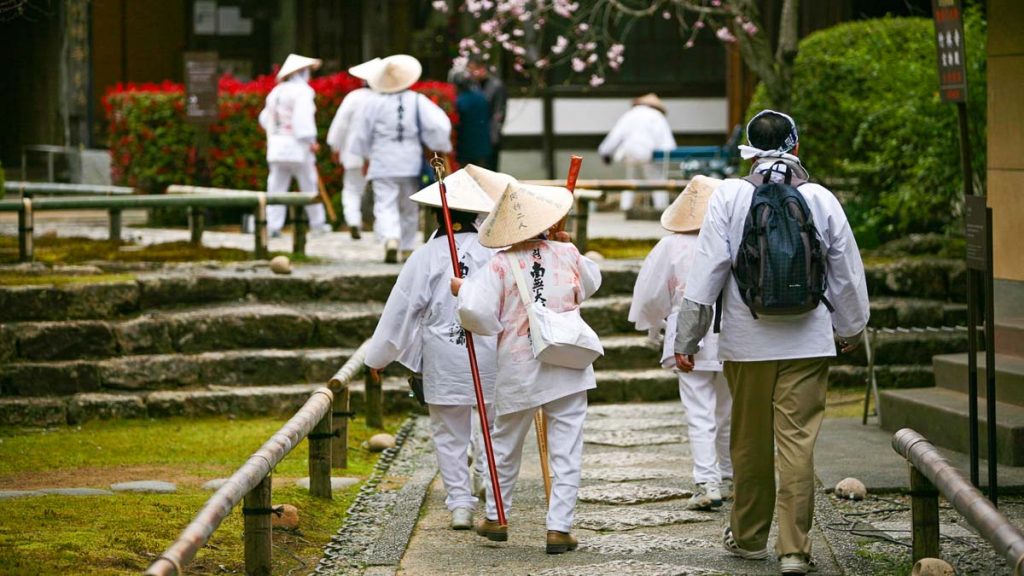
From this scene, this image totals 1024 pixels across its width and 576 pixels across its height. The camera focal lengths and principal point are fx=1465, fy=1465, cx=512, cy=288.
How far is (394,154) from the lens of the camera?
Answer: 1314 cm

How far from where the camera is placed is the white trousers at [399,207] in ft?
43.4

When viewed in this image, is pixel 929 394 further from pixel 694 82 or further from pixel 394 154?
pixel 694 82

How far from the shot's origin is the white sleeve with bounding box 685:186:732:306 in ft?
19.3

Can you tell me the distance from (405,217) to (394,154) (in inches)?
23.0

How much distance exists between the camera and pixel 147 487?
7.62 m

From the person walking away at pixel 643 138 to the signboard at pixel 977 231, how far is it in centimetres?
1253

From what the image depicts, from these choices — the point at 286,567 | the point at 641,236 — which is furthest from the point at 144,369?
the point at 641,236

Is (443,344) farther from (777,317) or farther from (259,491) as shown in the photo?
(777,317)

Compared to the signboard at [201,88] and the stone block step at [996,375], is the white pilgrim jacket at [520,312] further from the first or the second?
the signboard at [201,88]

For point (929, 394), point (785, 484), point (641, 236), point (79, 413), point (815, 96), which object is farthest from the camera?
point (641, 236)

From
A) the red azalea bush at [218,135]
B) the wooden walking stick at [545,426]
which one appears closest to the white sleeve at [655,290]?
the wooden walking stick at [545,426]

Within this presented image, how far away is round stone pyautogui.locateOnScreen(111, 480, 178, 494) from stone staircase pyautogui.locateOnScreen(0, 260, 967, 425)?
2.68m

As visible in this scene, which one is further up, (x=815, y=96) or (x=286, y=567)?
(x=815, y=96)

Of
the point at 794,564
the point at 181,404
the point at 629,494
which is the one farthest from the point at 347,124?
the point at 794,564
